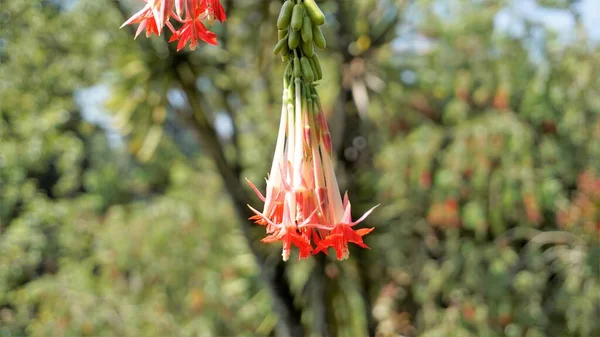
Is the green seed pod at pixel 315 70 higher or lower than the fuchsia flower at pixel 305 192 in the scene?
higher

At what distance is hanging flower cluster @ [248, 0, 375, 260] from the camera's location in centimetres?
87

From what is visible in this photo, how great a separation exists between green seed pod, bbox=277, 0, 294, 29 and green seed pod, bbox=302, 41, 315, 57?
4cm

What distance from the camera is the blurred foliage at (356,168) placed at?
3.91 m

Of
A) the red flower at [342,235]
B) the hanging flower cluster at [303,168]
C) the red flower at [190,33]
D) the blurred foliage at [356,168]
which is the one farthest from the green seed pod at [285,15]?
the blurred foliage at [356,168]

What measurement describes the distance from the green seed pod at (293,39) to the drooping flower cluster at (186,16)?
0.10 metres

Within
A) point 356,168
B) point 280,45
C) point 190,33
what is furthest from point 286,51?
point 356,168

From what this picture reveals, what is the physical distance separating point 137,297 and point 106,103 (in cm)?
218

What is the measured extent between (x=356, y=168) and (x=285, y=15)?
13.4ft

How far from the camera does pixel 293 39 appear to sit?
870 millimetres

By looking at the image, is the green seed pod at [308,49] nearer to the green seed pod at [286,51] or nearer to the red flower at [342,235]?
the green seed pod at [286,51]

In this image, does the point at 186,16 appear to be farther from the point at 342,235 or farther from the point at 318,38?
the point at 342,235

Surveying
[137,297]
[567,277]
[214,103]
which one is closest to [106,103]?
[214,103]

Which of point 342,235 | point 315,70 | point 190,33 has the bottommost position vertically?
point 342,235

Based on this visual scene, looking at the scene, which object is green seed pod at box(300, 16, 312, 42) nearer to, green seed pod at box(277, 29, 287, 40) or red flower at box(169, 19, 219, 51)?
green seed pod at box(277, 29, 287, 40)
